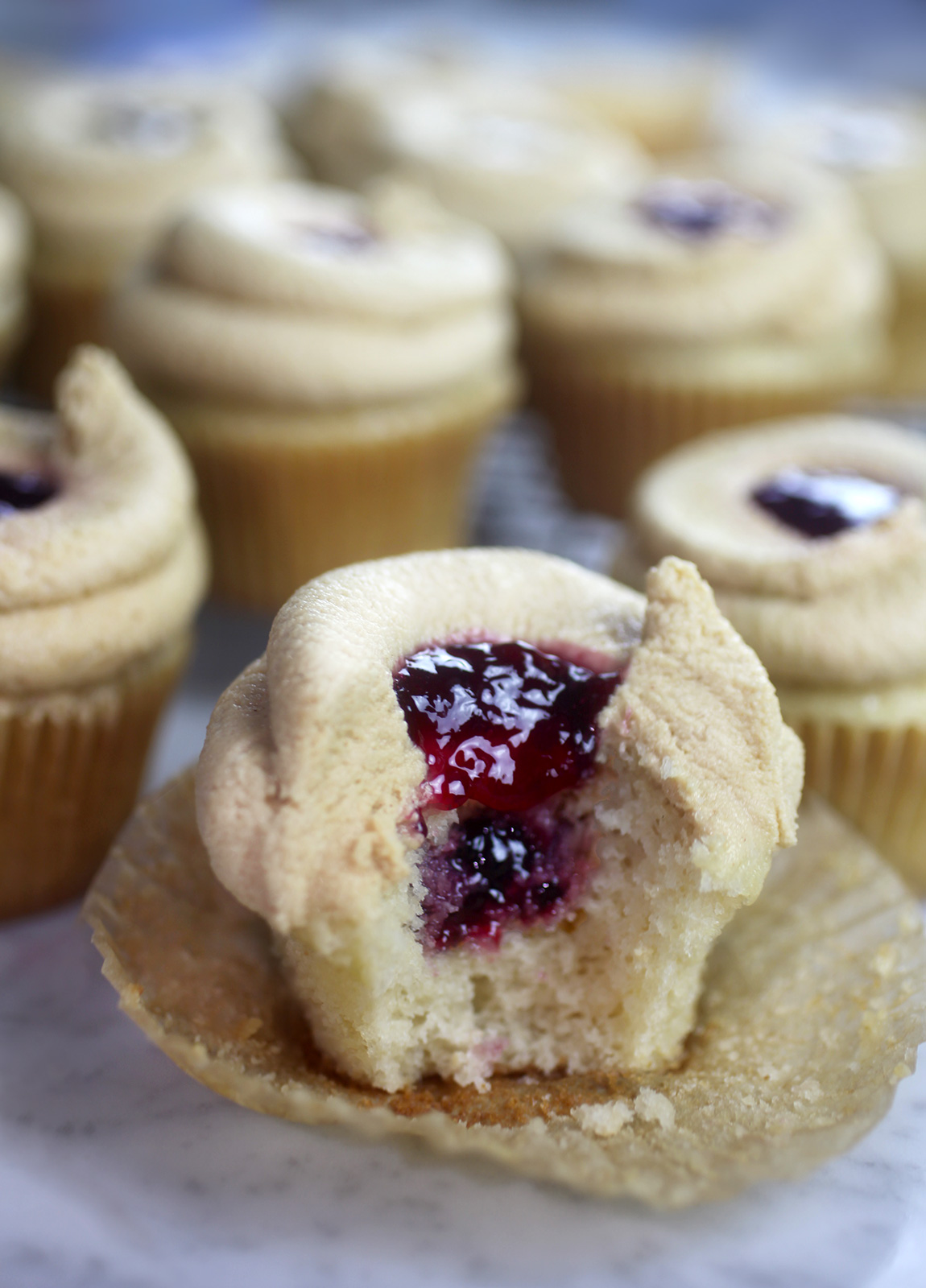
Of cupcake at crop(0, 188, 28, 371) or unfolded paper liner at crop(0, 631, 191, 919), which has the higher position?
cupcake at crop(0, 188, 28, 371)

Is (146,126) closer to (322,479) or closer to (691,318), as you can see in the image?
(322,479)

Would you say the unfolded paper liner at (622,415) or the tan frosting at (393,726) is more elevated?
the tan frosting at (393,726)

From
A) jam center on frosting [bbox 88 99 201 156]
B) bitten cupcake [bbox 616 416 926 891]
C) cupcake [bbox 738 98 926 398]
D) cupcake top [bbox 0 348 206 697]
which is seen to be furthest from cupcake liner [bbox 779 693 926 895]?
jam center on frosting [bbox 88 99 201 156]

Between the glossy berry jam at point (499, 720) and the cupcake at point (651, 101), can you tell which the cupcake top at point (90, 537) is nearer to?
the glossy berry jam at point (499, 720)

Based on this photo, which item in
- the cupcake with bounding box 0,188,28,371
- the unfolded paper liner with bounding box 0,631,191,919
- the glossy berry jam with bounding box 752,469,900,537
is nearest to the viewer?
the unfolded paper liner with bounding box 0,631,191,919

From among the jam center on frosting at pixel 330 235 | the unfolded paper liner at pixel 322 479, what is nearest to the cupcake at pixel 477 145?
the jam center on frosting at pixel 330 235

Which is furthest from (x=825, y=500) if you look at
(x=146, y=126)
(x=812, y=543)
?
(x=146, y=126)

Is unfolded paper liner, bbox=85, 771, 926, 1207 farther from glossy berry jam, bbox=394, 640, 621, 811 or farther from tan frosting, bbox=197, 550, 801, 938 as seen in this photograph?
glossy berry jam, bbox=394, 640, 621, 811

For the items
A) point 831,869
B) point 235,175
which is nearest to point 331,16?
point 235,175
